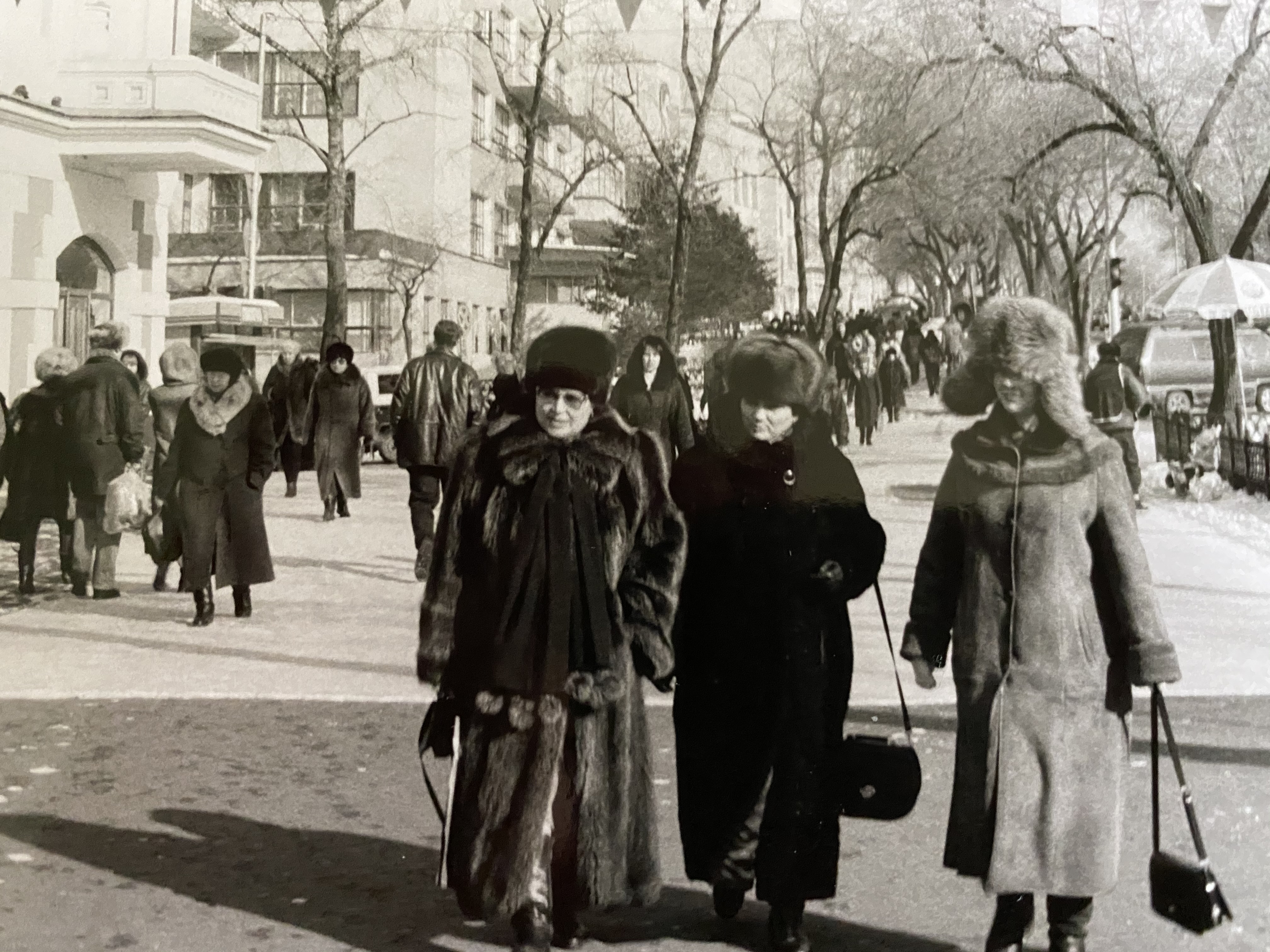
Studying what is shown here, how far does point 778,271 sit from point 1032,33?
98 centimetres

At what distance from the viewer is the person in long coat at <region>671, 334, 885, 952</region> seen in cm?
285

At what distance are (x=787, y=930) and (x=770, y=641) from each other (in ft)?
1.73

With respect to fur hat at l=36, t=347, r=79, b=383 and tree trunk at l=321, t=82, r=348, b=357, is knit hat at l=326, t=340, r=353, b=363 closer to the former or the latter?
tree trunk at l=321, t=82, r=348, b=357

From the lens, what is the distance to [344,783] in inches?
160

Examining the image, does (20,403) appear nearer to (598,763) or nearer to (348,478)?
(598,763)

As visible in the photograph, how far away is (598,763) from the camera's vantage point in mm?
2836

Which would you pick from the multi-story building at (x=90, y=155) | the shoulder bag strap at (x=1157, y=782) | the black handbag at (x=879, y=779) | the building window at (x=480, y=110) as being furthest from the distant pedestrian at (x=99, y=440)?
the shoulder bag strap at (x=1157, y=782)

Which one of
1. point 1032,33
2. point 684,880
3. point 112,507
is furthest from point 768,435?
point 112,507

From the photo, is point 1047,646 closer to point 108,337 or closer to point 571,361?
point 571,361

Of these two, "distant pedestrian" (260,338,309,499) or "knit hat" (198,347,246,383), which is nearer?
"distant pedestrian" (260,338,309,499)

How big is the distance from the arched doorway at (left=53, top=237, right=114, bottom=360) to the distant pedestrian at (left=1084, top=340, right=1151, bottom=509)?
9.05 feet

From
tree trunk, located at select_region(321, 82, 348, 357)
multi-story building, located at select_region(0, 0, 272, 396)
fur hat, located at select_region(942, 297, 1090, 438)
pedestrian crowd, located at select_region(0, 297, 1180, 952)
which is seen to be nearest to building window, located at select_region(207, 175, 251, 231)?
multi-story building, located at select_region(0, 0, 272, 396)

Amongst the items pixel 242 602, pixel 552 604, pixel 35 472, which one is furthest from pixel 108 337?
pixel 552 604

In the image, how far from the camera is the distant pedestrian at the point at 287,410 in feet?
18.0
